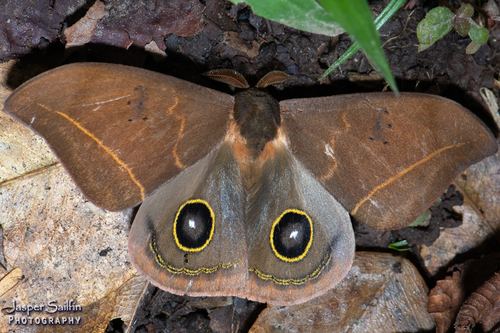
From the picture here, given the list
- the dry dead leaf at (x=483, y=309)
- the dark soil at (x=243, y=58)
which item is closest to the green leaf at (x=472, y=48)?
the dark soil at (x=243, y=58)

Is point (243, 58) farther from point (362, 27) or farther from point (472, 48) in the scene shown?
point (472, 48)

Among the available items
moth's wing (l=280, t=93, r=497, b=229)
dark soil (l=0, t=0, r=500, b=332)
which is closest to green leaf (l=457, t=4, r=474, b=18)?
dark soil (l=0, t=0, r=500, b=332)

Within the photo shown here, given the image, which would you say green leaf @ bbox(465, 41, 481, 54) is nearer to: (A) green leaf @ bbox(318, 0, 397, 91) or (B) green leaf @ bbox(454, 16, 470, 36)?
(B) green leaf @ bbox(454, 16, 470, 36)

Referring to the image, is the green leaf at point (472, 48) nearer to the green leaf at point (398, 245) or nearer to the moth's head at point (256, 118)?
the green leaf at point (398, 245)

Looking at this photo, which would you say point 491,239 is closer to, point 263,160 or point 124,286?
point 263,160

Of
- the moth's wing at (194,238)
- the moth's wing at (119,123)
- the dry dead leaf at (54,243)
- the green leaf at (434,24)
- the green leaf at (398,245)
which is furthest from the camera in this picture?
the green leaf at (398,245)

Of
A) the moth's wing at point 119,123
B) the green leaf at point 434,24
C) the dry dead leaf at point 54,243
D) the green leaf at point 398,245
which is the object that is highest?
the green leaf at point 434,24

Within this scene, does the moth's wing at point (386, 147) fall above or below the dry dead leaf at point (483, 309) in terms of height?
above

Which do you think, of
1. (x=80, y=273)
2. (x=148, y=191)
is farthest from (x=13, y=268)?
(x=148, y=191)
